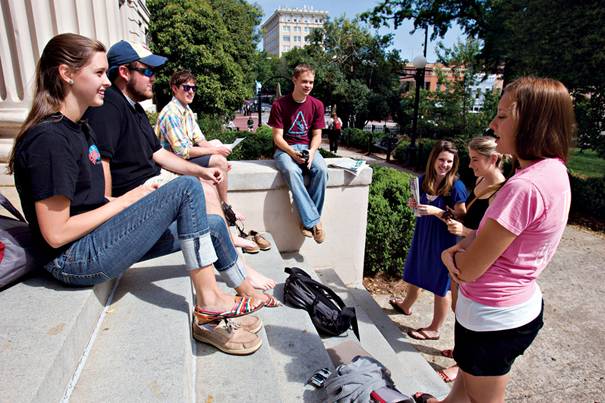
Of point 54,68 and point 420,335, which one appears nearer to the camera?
point 54,68

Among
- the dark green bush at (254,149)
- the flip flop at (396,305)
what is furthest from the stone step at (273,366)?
the dark green bush at (254,149)

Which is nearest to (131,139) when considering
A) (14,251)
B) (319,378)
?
(14,251)

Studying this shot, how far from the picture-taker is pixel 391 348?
11.3 ft

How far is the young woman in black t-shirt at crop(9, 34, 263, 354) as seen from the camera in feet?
5.63

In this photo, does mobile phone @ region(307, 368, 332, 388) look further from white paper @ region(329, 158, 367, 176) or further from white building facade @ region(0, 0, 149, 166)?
white building facade @ region(0, 0, 149, 166)

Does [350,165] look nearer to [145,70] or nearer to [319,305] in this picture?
[319,305]

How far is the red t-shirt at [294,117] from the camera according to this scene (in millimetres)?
4543

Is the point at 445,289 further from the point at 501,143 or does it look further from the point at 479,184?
the point at 501,143

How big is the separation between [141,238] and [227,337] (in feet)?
2.42

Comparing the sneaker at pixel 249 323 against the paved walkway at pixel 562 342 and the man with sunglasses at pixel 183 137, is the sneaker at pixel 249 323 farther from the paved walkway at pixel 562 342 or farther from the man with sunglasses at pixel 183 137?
the paved walkway at pixel 562 342

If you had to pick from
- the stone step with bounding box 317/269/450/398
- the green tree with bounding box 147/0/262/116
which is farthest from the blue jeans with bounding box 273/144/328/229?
the green tree with bounding box 147/0/262/116

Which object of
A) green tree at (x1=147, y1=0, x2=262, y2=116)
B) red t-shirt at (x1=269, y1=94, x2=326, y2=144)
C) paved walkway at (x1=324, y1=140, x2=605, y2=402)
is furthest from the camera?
green tree at (x1=147, y1=0, x2=262, y2=116)

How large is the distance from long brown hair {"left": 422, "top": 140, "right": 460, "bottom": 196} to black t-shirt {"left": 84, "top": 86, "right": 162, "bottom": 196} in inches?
96.0

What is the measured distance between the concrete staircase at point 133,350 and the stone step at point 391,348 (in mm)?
191
